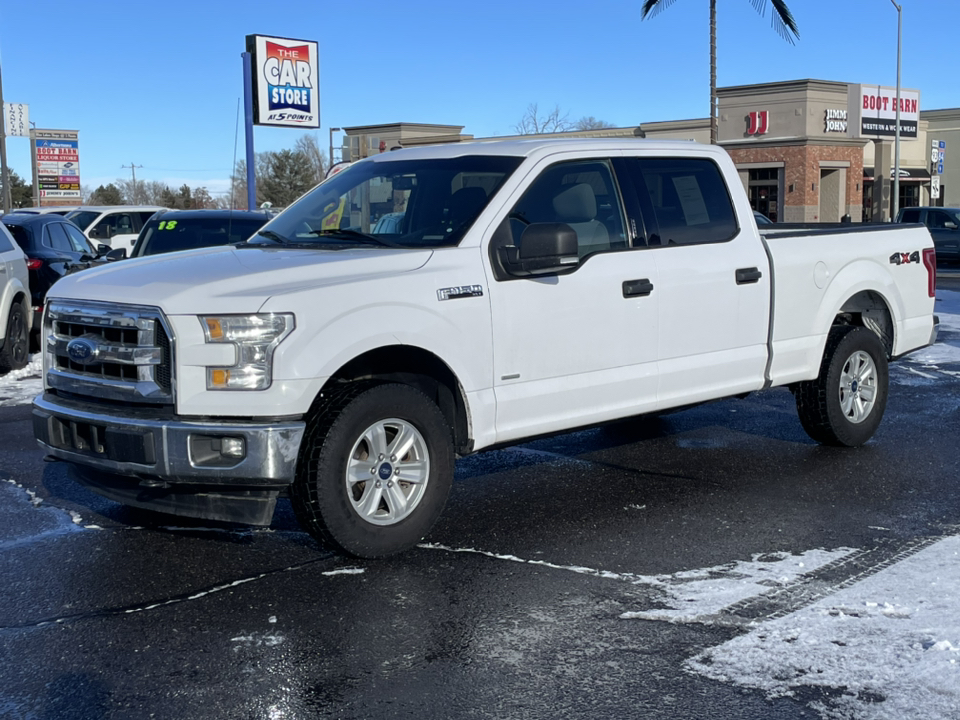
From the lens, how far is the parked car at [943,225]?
30.6 meters

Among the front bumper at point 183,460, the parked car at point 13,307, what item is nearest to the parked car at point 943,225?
the parked car at point 13,307

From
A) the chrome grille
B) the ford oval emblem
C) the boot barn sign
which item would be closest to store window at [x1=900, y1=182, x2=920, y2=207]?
the boot barn sign

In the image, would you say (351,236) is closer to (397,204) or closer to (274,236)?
(397,204)

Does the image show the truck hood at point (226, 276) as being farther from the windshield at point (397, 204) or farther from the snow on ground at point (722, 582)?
the snow on ground at point (722, 582)

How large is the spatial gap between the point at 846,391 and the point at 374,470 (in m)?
3.91

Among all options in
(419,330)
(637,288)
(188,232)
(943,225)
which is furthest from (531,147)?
(943,225)

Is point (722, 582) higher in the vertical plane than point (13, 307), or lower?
lower

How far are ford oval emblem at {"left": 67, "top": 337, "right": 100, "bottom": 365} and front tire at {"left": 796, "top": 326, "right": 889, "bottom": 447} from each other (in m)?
4.67

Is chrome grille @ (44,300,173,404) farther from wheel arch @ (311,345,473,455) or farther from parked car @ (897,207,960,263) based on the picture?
parked car @ (897,207,960,263)

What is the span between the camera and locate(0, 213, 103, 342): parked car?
535 inches

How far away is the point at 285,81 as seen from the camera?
81.9 ft

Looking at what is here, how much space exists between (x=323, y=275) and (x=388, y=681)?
2.05 meters

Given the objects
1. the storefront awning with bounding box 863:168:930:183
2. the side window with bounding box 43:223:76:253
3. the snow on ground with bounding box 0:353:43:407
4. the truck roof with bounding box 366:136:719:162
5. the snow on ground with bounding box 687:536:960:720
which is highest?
the storefront awning with bounding box 863:168:930:183

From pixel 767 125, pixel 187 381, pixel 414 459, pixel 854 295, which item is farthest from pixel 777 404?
pixel 767 125
